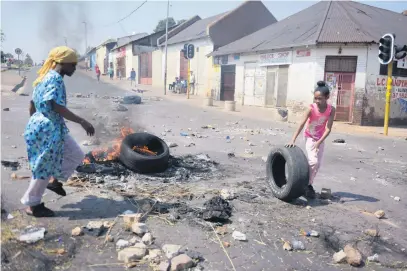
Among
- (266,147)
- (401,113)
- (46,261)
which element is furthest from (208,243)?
(401,113)

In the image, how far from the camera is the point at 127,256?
302 cm

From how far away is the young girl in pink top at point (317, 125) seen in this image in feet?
16.1

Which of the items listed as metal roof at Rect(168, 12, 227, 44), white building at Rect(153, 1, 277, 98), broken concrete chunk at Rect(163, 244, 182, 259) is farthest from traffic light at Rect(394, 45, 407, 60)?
metal roof at Rect(168, 12, 227, 44)

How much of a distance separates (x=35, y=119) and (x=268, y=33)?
72.2ft

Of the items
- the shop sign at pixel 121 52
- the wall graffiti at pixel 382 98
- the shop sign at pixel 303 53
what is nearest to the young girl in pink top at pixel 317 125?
the wall graffiti at pixel 382 98

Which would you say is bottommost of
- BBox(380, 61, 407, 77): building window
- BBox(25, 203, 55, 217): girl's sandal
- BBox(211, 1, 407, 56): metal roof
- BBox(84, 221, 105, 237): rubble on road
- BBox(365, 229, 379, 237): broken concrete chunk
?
BBox(365, 229, 379, 237): broken concrete chunk

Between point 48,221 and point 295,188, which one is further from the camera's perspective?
point 295,188

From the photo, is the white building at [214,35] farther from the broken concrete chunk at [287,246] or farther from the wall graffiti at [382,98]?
the broken concrete chunk at [287,246]

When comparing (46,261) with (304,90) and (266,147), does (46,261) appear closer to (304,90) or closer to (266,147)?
(266,147)

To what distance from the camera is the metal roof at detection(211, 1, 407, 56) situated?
16394 millimetres

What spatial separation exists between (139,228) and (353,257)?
2.11 m

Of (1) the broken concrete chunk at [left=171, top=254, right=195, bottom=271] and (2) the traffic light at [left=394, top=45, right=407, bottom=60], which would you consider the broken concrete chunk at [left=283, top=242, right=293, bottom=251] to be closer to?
(1) the broken concrete chunk at [left=171, top=254, right=195, bottom=271]

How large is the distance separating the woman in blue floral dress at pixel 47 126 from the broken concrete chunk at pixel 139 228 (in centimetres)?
98

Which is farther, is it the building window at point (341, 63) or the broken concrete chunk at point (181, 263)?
the building window at point (341, 63)
